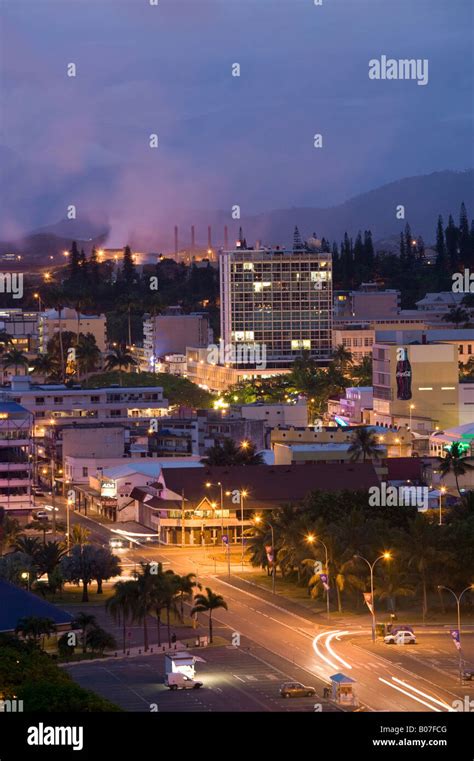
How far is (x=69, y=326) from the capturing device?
191 meters

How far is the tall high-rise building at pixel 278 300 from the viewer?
18788cm

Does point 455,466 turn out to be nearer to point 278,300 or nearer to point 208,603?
point 208,603

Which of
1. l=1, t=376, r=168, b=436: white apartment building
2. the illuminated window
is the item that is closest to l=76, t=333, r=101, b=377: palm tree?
the illuminated window

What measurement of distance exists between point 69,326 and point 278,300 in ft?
62.7

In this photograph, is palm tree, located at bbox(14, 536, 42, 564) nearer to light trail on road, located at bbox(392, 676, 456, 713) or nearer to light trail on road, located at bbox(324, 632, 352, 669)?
light trail on road, located at bbox(324, 632, 352, 669)

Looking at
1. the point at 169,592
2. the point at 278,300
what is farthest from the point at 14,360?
the point at 169,592

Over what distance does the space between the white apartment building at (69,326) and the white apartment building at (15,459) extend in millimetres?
81822

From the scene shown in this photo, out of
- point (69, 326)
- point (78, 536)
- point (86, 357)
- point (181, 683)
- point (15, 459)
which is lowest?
point (181, 683)

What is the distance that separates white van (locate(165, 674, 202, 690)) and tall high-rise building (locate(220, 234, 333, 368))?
419 ft

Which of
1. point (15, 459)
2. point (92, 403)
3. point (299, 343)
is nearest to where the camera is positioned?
point (15, 459)

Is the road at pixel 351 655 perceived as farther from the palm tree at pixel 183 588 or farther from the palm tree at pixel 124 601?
the palm tree at pixel 124 601

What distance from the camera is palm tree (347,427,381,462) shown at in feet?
355

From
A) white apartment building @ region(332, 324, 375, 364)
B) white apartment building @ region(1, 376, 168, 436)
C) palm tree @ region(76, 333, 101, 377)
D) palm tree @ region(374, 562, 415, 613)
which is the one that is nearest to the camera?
palm tree @ region(374, 562, 415, 613)

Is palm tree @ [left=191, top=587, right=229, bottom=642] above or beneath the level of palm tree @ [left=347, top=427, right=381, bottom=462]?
beneath
